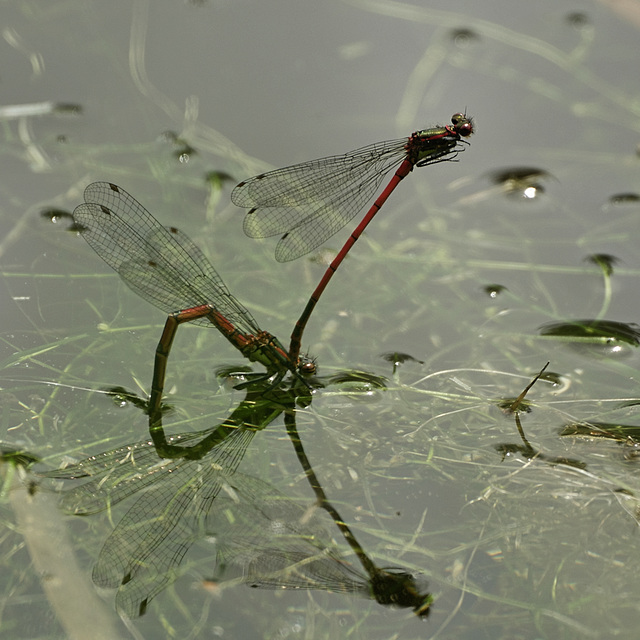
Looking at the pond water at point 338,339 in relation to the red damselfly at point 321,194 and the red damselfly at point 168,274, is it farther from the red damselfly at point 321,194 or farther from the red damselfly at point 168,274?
the red damselfly at point 321,194

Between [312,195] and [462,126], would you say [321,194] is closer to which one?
[312,195]

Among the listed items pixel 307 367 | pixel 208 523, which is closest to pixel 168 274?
pixel 307 367

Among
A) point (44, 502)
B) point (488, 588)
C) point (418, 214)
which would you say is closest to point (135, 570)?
point (44, 502)

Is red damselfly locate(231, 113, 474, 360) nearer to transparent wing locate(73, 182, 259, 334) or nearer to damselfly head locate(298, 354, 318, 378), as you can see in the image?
damselfly head locate(298, 354, 318, 378)

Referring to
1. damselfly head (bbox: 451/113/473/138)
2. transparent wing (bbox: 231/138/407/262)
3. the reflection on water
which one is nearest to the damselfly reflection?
the reflection on water


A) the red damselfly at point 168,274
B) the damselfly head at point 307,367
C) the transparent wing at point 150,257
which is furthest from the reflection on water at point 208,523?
the transparent wing at point 150,257
